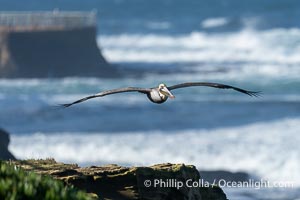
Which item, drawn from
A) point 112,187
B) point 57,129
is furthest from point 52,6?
point 112,187

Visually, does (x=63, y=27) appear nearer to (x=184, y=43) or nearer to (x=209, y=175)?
(x=184, y=43)

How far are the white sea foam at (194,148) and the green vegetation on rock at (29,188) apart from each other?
19690 mm

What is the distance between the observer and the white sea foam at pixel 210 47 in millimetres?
70750

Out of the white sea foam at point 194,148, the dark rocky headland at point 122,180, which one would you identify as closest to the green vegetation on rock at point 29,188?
the dark rocky headland at point 122,180

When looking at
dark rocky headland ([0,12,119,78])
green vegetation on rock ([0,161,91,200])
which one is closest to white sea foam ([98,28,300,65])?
dark rocky headland ([0,12,119,78])

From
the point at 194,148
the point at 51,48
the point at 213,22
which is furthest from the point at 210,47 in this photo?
the point at 194,148

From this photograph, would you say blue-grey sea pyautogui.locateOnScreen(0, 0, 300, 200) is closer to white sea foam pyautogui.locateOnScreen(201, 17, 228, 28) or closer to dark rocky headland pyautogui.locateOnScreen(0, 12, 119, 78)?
white sea foam pyautogui.locateOnScreen(201, 17, 228, 28)

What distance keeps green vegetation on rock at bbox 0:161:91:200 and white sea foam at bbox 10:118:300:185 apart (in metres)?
19.7

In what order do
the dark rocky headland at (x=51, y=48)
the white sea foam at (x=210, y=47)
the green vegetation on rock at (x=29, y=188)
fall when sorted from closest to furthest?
1. the green vegetation on rock at (x=29, y=188)
2. the dark rocky headland at (x=51, y=48)
3. the white sea foam at (x=210, y=47)

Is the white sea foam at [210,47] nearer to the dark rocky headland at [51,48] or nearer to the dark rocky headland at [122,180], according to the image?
the dark rocky headland at [51,48]

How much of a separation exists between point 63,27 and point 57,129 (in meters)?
22.7

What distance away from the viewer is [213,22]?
3615 inches

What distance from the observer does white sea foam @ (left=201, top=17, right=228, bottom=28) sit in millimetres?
90294

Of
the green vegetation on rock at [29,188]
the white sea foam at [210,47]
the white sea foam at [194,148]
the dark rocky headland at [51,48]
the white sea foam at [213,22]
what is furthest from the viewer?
the white sea foam at [213,22]
